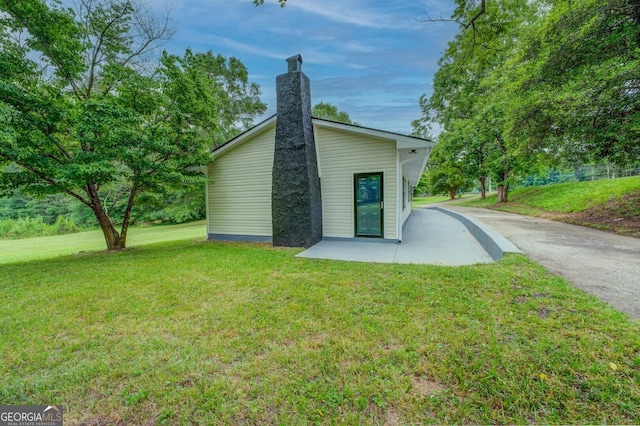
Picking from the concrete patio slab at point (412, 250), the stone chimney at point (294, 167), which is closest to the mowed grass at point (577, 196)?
the concrete patio slab at point (412, 250)

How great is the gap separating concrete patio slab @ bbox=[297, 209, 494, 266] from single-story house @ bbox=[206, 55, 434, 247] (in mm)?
427

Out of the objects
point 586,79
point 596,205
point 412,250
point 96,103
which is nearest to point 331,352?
point 412,250

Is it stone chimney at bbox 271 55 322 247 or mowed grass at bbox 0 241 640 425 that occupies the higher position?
stone chimney at bbox 271 55 322 247

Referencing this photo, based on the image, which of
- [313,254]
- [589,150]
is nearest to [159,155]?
[313,254]

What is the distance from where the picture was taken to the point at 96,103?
19.5ft

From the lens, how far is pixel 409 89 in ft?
30.9

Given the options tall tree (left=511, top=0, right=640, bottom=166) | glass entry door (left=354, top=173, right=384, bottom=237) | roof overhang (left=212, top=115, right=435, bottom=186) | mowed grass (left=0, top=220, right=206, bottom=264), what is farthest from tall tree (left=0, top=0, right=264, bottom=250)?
tall tree (left=511, top=0, right=640, bottom=166)

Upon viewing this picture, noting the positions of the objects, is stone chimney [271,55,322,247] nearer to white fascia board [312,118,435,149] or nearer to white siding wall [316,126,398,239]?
white siding wall [316,126,398,239]

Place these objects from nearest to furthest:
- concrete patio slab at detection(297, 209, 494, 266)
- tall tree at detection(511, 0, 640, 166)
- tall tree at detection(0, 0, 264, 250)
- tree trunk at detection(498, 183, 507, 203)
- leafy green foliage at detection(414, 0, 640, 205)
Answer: concrete patio slab at detection(297, 209, 494, 266) → tall tree at detection(0, 0, 264, 250) → leafy green foliage at detection(414, 0, 640, 205) → tall tree at detection(511, 0, 640, 166) → tree trunk at detection(498, 183, 507, 203)

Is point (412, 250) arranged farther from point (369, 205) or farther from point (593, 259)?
point (593, 259)

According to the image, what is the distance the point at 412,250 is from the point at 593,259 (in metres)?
3.31

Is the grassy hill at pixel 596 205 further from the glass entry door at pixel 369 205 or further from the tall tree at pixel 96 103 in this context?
the tall tree at pixel 96 103

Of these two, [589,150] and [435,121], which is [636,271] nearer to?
[589,150]

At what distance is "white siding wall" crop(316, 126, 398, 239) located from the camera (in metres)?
6.99
